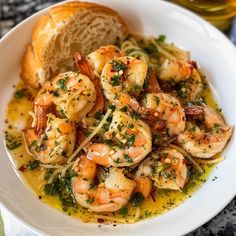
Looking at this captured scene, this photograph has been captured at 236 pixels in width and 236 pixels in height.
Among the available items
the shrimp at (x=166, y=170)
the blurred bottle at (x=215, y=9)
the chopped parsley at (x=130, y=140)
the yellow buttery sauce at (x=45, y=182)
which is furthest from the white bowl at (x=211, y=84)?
the chopped parsley at (x=130, y=140)

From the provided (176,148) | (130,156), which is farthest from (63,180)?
(176,148)

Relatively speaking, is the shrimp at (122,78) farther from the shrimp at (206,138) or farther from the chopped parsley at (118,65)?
the shrimp at (206,138)

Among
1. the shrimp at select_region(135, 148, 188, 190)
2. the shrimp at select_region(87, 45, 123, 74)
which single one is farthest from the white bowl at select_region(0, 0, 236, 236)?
the shrimp at select_region(87, 45, 123, 74)

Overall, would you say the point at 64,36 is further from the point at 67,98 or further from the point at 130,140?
the point at 130,140

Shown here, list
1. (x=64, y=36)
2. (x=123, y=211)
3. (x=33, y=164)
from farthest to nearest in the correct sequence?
(x=64, y=36)
(x=33, y=164)
(x=123, y=211)

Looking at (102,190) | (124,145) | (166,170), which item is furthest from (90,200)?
(166,170)

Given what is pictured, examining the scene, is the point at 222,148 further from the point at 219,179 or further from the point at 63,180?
the point at 63,180

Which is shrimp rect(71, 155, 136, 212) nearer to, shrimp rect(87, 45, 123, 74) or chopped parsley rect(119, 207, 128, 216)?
chopped parsley rect(119, 207, 128, 216)
